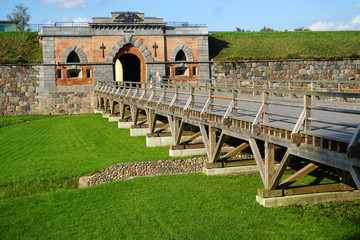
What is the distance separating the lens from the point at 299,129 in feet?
26.0

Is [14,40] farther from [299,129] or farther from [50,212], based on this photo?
[299,129]

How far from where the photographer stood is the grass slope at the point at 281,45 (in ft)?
119

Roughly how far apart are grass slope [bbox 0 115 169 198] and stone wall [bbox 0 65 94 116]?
744 cm

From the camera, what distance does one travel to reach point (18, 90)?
3269cm

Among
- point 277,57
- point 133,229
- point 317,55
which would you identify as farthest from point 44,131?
point 317,55

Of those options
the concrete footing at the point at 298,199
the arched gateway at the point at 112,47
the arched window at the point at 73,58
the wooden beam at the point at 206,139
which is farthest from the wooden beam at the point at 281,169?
the arched window at the point at 73,58

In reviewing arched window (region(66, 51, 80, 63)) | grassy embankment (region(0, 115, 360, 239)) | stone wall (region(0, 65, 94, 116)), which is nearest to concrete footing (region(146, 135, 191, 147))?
grassy embankment (region(0, 115, 360, 239))

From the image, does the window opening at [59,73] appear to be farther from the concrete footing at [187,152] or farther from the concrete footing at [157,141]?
the concrete footing at [187,152]

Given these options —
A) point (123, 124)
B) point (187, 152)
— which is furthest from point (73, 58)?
point (187, 152)

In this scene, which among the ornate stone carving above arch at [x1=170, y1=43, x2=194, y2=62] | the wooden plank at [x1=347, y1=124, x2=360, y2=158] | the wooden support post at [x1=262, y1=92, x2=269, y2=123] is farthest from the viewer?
the ornate stone carving above arch at [x1=170, y1=43, x2=194, y2=62]

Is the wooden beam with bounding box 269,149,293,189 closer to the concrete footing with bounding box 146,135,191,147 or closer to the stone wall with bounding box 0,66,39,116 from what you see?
the concrete footing with bounding box 146,135,191,147

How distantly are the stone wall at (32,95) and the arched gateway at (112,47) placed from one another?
36 cm

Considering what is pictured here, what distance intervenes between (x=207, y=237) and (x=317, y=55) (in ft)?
103

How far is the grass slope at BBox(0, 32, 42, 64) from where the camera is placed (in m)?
32.8
